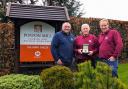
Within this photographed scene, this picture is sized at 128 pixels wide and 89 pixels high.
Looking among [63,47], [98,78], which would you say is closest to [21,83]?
[63,47]

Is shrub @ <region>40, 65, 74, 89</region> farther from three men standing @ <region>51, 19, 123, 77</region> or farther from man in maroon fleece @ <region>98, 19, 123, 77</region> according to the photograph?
man in maroon fleece @ <region>98, 19, 123, 77</region>

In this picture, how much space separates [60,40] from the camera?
8.68 meters

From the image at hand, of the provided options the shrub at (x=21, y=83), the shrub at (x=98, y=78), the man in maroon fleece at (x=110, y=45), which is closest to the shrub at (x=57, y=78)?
the shrub at (x=21, y=83)

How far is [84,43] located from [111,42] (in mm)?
569

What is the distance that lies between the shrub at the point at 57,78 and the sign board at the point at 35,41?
375cm

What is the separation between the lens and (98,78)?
15.1ft

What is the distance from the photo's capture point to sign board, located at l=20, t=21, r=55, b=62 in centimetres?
1077

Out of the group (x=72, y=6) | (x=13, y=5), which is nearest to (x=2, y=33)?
(x=13, y=5)

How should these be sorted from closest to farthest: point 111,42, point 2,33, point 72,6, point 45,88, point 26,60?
point 45,88 → point 111,42 → point 26,60 → point 2,33 → point 72,6

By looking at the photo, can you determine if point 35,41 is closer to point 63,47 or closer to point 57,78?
point 63,47

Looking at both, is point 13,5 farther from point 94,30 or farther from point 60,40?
point 94,30

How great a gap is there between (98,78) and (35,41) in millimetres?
6344

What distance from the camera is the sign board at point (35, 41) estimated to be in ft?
35.3

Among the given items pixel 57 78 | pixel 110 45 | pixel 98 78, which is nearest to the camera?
pixel 98 78
